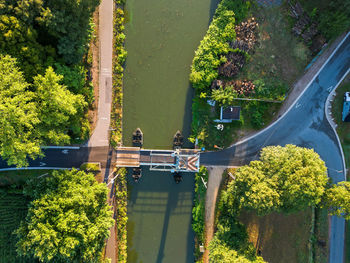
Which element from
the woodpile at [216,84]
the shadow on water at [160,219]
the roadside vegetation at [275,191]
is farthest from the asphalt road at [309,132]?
the woodpile at [216,84]

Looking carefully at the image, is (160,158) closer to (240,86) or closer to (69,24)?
(240,86)

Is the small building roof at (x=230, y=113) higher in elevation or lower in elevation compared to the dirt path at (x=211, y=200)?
higher

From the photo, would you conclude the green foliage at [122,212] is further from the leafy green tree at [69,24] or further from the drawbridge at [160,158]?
the leafy green tree at [69,24]

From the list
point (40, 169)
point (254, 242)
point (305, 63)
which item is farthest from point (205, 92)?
point (40, 169)

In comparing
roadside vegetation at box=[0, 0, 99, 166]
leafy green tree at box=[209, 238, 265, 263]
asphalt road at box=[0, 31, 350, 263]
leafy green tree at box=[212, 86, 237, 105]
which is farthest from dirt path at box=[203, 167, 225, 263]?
roadside vegetation at box=[0, 0, 99, 166]

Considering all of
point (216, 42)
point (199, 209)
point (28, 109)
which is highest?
point (216, 42)

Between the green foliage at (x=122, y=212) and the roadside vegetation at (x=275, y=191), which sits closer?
the roadside vegetation at (x=275, y=191)

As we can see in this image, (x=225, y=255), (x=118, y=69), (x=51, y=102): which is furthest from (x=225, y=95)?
(x=51, y=102)

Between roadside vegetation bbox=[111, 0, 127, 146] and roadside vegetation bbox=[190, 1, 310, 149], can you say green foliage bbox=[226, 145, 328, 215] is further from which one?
roadside vegetation bbox=[111, 0, 127, 146]
